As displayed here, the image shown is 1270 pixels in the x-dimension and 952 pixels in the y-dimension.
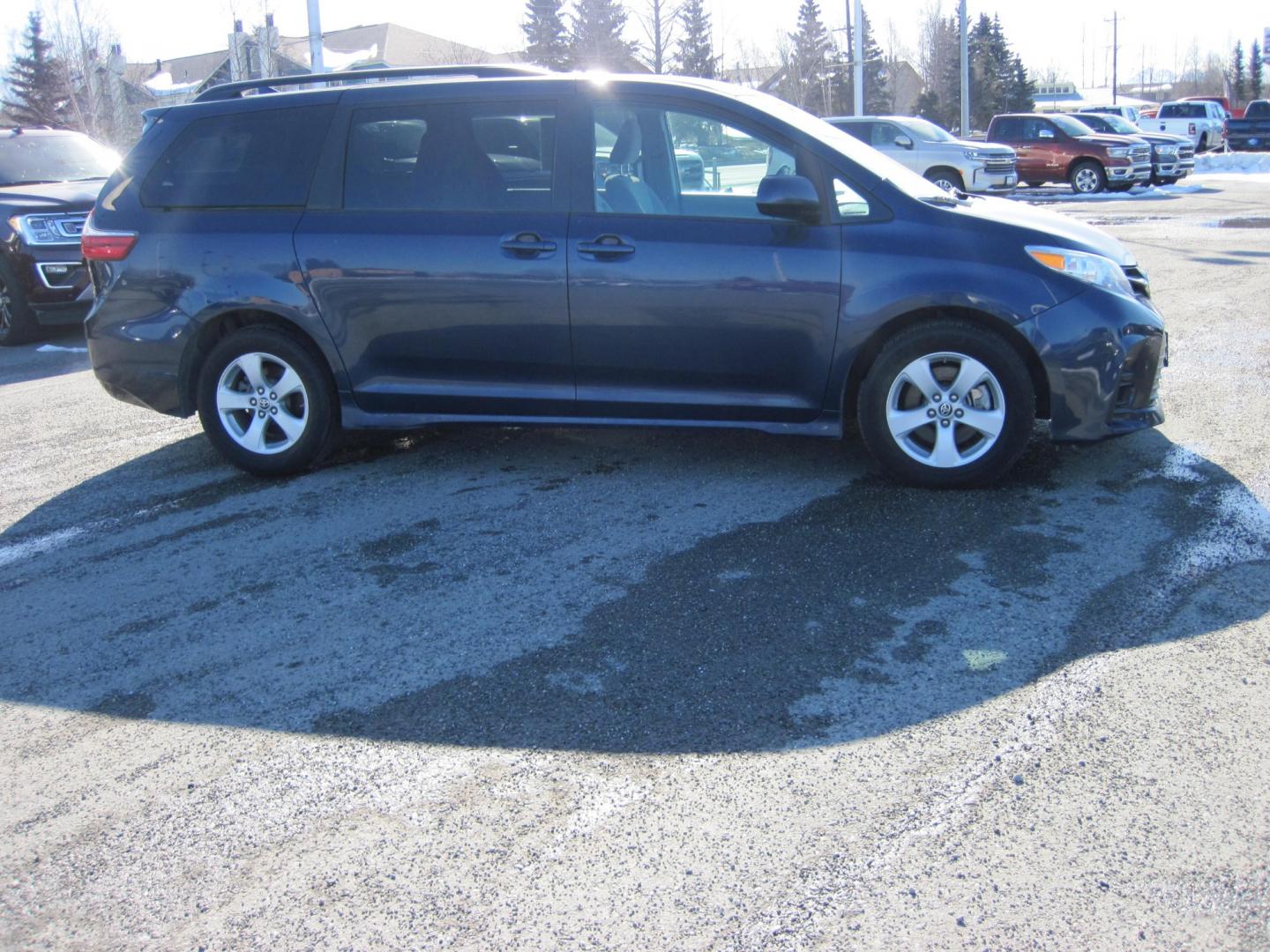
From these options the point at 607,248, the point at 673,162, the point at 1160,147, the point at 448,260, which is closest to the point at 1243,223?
the point at 1160,147

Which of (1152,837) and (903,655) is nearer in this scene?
(1152,837)

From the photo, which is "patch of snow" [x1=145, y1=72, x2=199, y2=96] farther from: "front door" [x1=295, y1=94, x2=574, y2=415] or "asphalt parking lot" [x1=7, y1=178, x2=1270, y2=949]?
"asphalt parking lot" [x1=7, y1=178, x2=1270, y2=949]

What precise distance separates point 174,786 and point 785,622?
1898mm

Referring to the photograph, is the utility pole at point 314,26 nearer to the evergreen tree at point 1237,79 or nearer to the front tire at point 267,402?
the front tire at point 267,402

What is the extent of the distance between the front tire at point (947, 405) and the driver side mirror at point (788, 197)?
67 centimetres

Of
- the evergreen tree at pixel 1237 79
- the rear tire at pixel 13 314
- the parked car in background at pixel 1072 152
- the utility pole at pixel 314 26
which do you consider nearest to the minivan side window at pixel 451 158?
the rear tire at pixel 13 314

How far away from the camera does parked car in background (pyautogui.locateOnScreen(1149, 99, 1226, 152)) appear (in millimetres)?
46031

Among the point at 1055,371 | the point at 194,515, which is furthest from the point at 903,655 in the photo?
the point at 194,515

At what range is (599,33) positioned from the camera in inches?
2221

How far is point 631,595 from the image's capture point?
4.16 metres

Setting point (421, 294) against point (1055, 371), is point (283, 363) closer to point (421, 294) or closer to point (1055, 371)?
point (421, 294)

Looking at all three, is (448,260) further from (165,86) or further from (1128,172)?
(165,86)

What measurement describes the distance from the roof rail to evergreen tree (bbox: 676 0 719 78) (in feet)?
164

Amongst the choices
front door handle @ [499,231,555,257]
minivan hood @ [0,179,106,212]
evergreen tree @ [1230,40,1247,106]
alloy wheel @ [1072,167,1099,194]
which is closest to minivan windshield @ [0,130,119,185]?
minivan hood @ [0,179,106,212]
